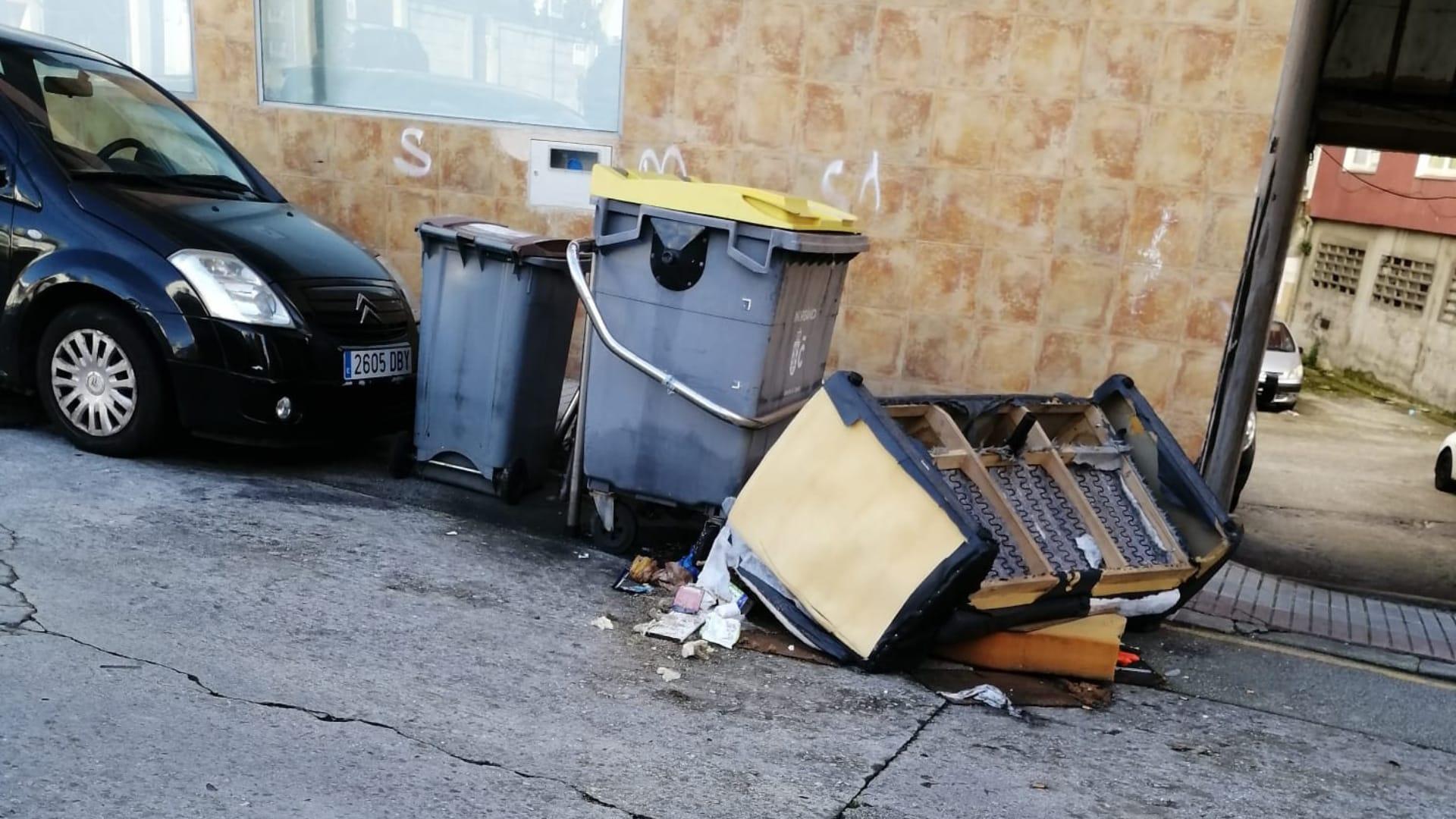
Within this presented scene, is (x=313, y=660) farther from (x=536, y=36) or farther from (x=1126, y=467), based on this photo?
(x=536, y=36)

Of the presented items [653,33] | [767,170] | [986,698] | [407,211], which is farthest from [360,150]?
[986,698]

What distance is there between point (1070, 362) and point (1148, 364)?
1.41 ft

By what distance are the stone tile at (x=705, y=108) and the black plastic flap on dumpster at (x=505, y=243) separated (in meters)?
2.13

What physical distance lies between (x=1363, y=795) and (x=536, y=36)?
6.43 metres

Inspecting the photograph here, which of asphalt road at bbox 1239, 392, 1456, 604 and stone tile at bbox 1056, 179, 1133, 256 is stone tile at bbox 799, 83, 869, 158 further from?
asphalt road at bbox 1239, 392, 1456, 604

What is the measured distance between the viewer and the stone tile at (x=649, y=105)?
24.4ft

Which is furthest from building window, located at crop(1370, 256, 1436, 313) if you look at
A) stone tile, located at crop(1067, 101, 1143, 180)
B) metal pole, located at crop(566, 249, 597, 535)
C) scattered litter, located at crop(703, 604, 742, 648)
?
scattered litter, located at crop(703, 604, 742, 648)

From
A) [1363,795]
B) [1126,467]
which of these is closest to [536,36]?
[1126,467]

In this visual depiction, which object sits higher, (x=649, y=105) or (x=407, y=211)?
(x=649, y=105)

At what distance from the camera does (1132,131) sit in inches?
262

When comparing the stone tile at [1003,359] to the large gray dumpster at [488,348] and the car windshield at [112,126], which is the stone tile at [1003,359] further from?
the car windshield at [112,126]

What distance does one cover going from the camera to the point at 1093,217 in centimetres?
678

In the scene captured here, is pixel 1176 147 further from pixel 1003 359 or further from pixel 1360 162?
pixel 1360 162

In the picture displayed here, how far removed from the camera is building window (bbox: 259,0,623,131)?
774 cm
